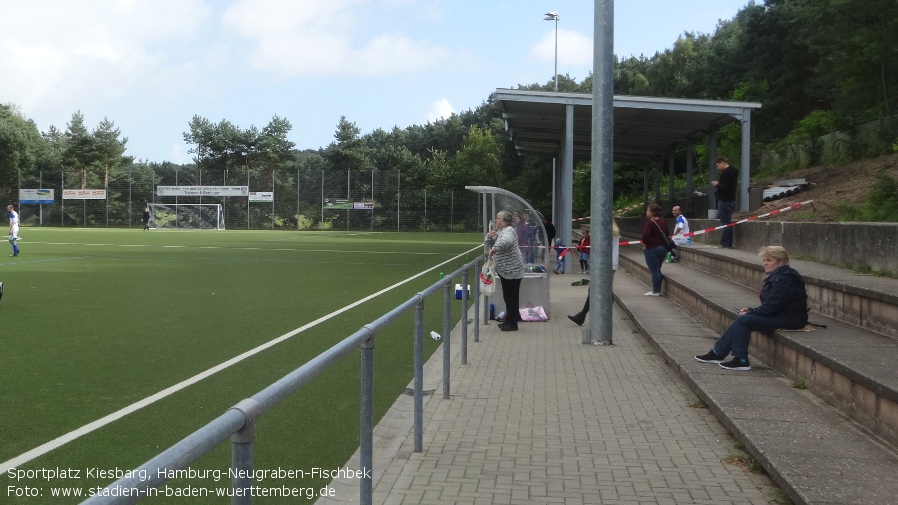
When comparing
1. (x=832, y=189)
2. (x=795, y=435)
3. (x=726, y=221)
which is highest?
(x=832, y=189)

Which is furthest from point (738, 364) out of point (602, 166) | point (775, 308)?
point (602, 166)

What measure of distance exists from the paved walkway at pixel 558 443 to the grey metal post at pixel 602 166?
1406 millimetres

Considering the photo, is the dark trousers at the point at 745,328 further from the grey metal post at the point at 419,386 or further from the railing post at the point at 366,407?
the railing post at the point at 366,407

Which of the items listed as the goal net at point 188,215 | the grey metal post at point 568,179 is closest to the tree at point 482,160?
the goal net at point 188,215

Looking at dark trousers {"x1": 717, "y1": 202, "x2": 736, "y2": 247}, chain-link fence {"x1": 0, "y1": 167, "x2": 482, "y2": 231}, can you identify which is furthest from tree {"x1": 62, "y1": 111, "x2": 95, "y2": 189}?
dark trousers {"x1": 717, "y1": 202, "x2": 736, "y2": 247}

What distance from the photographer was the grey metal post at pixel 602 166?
10938 millimetres

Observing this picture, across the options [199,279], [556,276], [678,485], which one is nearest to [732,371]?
[678,485]

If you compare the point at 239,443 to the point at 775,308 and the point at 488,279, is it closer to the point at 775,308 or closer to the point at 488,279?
the point at 775,308

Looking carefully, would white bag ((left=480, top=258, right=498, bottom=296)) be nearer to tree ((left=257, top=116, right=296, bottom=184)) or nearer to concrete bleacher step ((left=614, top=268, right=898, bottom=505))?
concrete bleacher step ((left=614, top=268, right=898, bottom=505))

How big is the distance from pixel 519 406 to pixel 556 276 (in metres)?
16.7

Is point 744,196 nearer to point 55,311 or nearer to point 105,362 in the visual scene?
point 55,311

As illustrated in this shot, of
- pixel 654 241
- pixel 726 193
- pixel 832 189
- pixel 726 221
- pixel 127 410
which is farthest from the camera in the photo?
pixel 832 189

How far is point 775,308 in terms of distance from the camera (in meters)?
7.70

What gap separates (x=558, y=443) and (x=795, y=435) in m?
1.48
